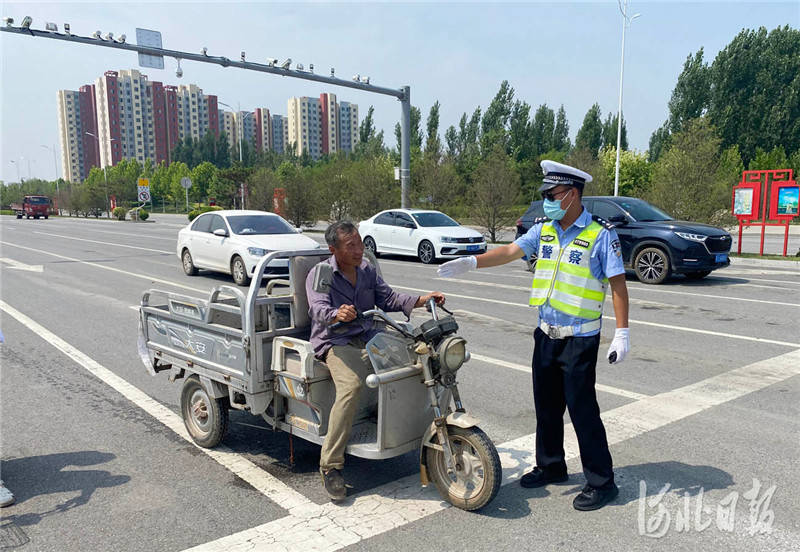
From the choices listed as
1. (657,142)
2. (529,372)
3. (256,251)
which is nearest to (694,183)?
(256,251)

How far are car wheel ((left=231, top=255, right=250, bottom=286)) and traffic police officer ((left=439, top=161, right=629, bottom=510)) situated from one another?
9810mm

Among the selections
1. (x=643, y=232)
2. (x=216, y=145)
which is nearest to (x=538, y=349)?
(x=643, y=232)

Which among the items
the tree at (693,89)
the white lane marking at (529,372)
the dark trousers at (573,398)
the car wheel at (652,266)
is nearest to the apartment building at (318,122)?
the tree at (693,89)

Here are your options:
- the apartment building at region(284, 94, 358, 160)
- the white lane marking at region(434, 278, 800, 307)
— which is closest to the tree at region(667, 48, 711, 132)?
the white lane marking at region(434, 278, 800, 307)

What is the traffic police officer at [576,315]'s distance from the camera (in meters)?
3.60

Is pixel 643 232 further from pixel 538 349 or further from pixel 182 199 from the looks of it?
pixel 182 199

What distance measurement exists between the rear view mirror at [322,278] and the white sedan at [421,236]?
13.2 meters

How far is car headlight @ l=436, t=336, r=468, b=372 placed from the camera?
352 cm

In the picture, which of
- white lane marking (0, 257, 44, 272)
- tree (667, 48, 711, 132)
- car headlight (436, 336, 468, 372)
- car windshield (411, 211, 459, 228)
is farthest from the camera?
tree (667, 48, 711, 132)

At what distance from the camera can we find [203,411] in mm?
4633

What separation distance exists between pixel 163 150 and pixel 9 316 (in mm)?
152697

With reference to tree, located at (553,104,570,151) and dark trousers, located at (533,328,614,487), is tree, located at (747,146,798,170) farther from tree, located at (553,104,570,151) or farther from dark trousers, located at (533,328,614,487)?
dark trousers, located at (533,328,614,487)

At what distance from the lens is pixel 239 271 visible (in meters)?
13.0

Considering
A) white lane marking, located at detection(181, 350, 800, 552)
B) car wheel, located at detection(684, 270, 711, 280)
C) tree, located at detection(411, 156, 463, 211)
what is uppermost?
tree, located at detection(411, 156, 463, 211)
